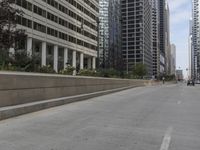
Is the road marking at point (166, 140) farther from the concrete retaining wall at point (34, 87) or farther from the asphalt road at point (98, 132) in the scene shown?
the concrete retaining wall at point (34, 87)

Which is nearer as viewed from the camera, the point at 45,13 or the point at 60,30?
the point at 45,13

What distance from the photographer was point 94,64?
115 metres

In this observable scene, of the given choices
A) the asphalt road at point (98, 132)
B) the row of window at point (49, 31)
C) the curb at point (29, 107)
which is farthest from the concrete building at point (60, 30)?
the asphalt road at point (98, 132)

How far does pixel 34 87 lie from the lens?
16.6 m

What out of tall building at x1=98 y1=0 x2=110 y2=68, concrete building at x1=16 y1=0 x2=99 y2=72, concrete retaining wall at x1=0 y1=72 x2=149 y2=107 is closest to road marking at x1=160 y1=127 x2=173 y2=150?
concrete retaining wall at x1=0 y1=72 x2=149 y2=107

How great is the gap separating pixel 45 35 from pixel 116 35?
25.8 meters

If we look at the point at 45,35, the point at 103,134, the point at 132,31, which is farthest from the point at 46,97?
the point at 132,31

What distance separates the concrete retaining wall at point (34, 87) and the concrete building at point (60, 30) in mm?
38484

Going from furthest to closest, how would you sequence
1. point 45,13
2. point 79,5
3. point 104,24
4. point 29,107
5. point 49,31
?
point 104,24
point 79,5
point 49,31
point 45,13
point 29,107

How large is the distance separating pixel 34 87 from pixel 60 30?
231ft

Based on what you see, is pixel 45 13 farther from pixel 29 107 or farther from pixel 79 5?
pixel 29 107

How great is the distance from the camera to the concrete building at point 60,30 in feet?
232

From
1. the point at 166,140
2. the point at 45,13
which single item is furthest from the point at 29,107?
the point at 45,13

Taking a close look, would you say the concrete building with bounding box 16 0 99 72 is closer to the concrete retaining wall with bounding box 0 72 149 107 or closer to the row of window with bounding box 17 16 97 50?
the row of window with bounding box 17 16 97 50
